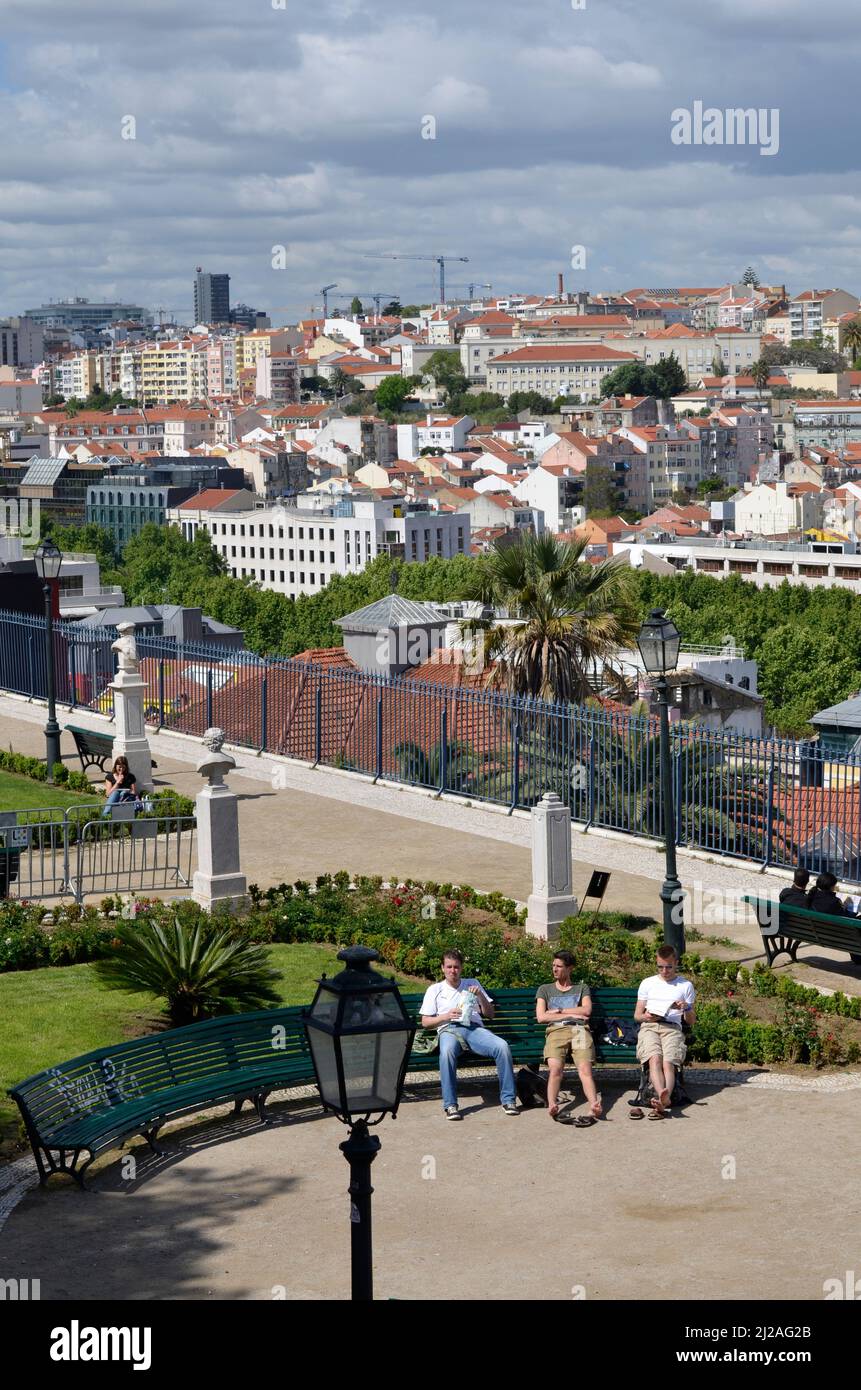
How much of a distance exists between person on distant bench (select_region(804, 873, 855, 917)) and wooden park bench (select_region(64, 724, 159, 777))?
34.1ft

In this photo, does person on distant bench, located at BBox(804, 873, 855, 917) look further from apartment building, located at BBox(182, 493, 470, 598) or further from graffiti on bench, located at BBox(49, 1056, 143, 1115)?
apartment building, located at BBox(182, 493, 470, 598)

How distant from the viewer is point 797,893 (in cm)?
1523

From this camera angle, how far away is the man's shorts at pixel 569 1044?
38.8 feet

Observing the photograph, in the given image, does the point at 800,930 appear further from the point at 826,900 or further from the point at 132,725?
the point at 132,725

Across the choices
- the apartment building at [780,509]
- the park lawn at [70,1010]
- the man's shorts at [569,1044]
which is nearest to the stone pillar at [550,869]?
the park lawn at [70,1010]

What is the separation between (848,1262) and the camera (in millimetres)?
9320

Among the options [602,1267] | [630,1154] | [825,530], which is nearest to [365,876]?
[630,1154]

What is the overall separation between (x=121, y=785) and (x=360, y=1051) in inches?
494

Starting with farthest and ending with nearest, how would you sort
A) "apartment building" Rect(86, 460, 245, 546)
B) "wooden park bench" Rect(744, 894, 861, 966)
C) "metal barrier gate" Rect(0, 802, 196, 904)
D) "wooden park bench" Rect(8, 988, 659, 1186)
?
"apartment building" Rect(86, 460, 245, 546), "metal barrier gate" Rect(0, 802, 196, 904), "wooden park bench" Rect(744, 894, 861, 966), "wooden park bench" Rect(8, 988, 659, 1186)

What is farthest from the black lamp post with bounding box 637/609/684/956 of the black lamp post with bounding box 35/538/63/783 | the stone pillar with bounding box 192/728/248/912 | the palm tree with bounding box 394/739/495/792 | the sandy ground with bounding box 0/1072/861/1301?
the black lamp post with bounding box 35/538/63/783

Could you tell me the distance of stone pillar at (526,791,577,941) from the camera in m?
15.3

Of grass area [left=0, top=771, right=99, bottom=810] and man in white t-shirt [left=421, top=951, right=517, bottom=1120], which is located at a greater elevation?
man in white t-shirt [left=421, top=951, right=517, bottom=1120]
